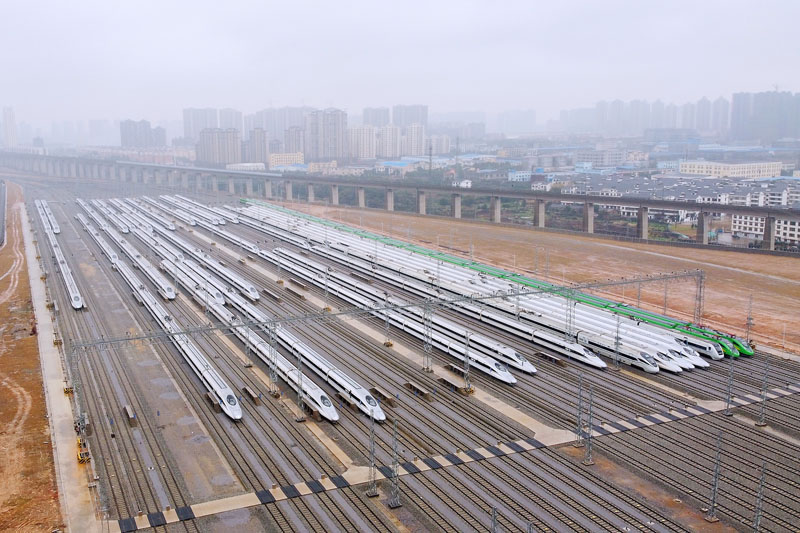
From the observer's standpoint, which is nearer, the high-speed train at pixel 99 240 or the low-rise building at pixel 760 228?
the high-speed train at pixel 99 240

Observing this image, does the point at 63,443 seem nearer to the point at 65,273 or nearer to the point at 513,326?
the point at 513,326

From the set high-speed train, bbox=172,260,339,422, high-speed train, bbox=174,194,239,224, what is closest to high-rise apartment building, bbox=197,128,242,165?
high-speed train, bbox=174,194,239,224

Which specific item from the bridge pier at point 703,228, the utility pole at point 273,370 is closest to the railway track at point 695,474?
the utility pole at point 273,370

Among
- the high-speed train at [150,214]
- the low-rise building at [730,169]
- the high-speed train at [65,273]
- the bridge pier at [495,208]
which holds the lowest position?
the high-speed train at [65,273]

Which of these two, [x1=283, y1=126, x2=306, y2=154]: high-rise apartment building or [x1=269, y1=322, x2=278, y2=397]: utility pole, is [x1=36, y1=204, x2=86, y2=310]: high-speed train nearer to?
[x1=269, y1=322, x2=278, y2=397]: utility pole

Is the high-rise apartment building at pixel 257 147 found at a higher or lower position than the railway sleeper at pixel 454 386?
higher

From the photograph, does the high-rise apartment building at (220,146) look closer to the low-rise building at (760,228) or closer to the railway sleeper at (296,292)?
the low-rise building at (760,228)

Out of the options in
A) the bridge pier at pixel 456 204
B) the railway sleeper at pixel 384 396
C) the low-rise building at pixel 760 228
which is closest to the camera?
the railway sleeper at pixel 384 396
